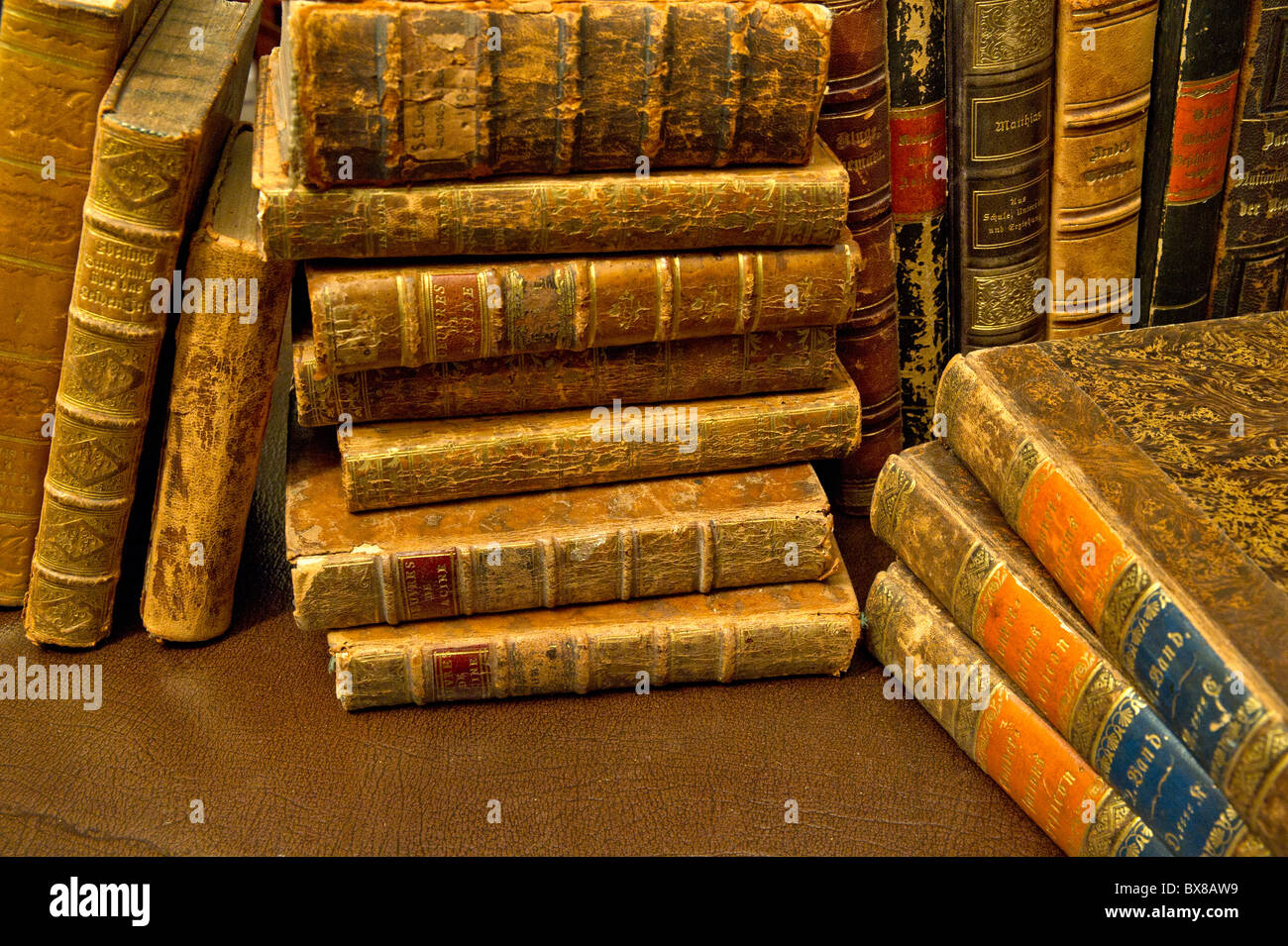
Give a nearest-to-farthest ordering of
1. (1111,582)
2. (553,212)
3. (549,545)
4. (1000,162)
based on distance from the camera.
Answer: (1111,582)
(553,212)
(549,545)
(1000,162)

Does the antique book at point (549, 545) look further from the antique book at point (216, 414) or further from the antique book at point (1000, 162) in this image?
the antique book at point (1000, 162)

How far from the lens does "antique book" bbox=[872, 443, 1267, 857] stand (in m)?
1.12

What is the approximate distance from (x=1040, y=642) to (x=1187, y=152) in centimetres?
69

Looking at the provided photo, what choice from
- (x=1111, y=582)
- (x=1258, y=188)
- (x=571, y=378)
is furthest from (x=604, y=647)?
(x=1258, y=188)

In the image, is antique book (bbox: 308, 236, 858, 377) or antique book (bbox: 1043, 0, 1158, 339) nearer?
antique book (bbox: 308, 236, 858, 377)

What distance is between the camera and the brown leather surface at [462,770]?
4.32 ft

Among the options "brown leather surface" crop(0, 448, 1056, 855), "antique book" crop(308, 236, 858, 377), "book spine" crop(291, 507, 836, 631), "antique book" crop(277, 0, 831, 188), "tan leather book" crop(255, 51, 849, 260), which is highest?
"antique book" crop(277, 0, 831, 188)

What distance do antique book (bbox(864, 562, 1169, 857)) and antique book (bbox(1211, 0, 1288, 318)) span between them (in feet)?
1.99

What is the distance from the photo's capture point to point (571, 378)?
4.75 feet

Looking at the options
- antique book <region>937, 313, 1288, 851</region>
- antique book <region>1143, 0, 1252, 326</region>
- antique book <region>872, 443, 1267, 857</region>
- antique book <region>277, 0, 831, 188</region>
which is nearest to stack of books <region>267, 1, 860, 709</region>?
antique book <region>277, 0, 831, 188</region>

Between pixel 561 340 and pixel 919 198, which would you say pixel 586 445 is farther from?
pixel 919 198

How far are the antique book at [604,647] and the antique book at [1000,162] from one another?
0.44 m

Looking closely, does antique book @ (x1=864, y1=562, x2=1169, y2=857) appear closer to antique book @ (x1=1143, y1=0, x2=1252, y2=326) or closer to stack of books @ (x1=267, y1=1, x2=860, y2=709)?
stack of books @ (x1=267, y1=1, x2=860, y2=709)

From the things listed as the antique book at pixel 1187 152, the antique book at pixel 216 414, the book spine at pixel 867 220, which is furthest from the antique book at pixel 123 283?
the antique book at pixel 1187 152
